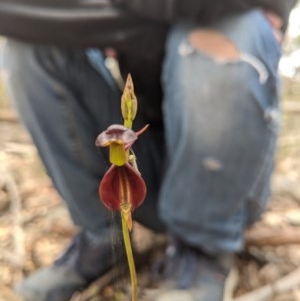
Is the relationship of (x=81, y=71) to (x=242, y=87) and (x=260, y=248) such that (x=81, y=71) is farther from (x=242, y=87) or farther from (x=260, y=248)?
(x=260, y=248)

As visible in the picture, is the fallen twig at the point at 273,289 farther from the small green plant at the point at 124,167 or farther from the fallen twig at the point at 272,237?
the small green plant at the point at 124,167

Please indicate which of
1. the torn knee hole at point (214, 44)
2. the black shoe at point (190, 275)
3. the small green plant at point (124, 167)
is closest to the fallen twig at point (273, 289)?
the black shoe at point (190, 275)

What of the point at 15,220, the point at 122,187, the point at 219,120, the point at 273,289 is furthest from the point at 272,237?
the point at 122,187

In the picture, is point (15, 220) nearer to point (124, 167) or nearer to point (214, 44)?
point (214, 44)

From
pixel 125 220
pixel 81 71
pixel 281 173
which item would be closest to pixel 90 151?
pixel 81 71


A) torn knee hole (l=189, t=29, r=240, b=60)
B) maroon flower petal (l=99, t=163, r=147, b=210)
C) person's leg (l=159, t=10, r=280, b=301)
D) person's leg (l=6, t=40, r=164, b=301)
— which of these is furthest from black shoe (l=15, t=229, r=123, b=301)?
maroon flower petal (l=99, t=163, r=147, b=210)

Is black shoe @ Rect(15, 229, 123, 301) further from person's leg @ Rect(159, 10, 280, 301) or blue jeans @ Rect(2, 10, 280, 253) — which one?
person's leg @ Rect(159, 10, 280, 301)

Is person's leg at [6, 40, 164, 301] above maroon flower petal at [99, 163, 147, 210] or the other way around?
the other way around

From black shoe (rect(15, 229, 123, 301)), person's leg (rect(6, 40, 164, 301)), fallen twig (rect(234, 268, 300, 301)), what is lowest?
black shoe (rect(15, 229, 123, 301))
